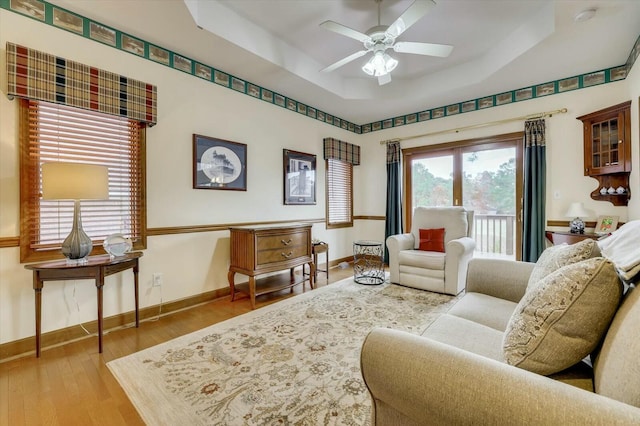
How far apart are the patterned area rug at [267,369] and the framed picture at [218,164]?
1.51 metres

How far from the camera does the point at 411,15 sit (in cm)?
216

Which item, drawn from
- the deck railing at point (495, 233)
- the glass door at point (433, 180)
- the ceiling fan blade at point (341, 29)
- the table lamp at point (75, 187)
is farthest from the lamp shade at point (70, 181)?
the deck railing at point (495, 233)

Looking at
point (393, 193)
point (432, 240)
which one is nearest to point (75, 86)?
point (432, 240)

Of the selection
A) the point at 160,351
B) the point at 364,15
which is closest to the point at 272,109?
the point at 364,15

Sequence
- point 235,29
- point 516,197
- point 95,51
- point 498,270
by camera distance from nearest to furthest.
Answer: point 498,270 < point 95,51 < point 235,29 < point 516,197

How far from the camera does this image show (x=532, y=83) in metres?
3.71

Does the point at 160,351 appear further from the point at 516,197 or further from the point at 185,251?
the point at 516,197

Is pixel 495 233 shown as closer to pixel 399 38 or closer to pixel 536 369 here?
pixel 399 38

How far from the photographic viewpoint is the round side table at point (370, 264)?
3.88 m

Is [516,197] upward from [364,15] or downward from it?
downward

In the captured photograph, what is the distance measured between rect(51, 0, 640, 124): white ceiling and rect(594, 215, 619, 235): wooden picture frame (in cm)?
175

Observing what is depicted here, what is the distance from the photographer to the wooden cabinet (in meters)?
2.99

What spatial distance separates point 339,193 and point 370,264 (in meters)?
1.40

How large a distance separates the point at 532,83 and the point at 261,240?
403 centimetres
